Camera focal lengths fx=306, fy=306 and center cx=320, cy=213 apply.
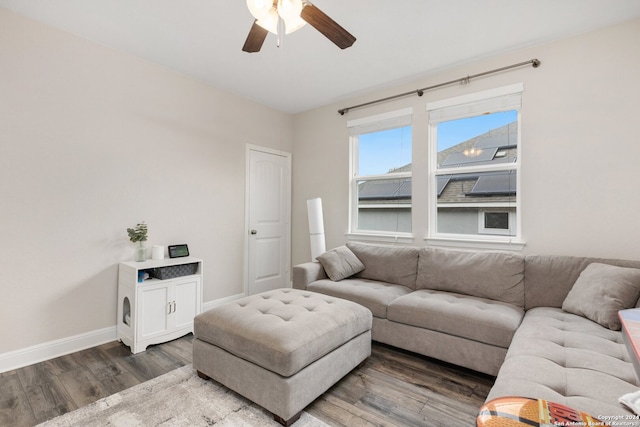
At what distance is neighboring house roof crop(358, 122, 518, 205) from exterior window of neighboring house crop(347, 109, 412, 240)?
0.10m

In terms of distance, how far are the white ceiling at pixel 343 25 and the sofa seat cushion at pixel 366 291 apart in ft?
7.19

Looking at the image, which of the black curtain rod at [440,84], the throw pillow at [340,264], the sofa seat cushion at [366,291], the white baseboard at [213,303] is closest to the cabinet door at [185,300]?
the white baseboard at [213,303]

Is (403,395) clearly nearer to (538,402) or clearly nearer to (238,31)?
(538,402)

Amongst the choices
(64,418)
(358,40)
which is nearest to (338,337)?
(64,418)

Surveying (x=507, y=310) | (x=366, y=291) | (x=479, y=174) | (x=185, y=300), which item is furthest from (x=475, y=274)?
(x=185, y=300)

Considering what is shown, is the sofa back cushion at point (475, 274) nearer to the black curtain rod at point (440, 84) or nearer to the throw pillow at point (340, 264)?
the throw pillow at point (340, 264)

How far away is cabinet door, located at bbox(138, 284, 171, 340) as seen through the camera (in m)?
2.58

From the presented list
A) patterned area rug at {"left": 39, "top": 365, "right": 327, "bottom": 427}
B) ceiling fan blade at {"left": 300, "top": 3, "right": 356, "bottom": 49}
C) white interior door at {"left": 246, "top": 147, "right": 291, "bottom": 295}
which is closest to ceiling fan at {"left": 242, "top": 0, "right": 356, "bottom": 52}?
ceiling fan blade at {"left": 300, "top": 3, "right": 356, "bottom": 49}

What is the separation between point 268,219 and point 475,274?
2.66 m

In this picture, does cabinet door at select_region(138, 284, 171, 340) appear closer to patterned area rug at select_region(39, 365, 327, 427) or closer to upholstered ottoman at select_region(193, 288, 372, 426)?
patterned area rug at select_region(39, 365, 327, 427)

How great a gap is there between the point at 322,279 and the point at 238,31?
2.41m

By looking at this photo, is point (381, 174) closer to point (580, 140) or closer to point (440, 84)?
point (440, 84)

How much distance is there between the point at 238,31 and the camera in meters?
2.52

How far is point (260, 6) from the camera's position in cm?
155
